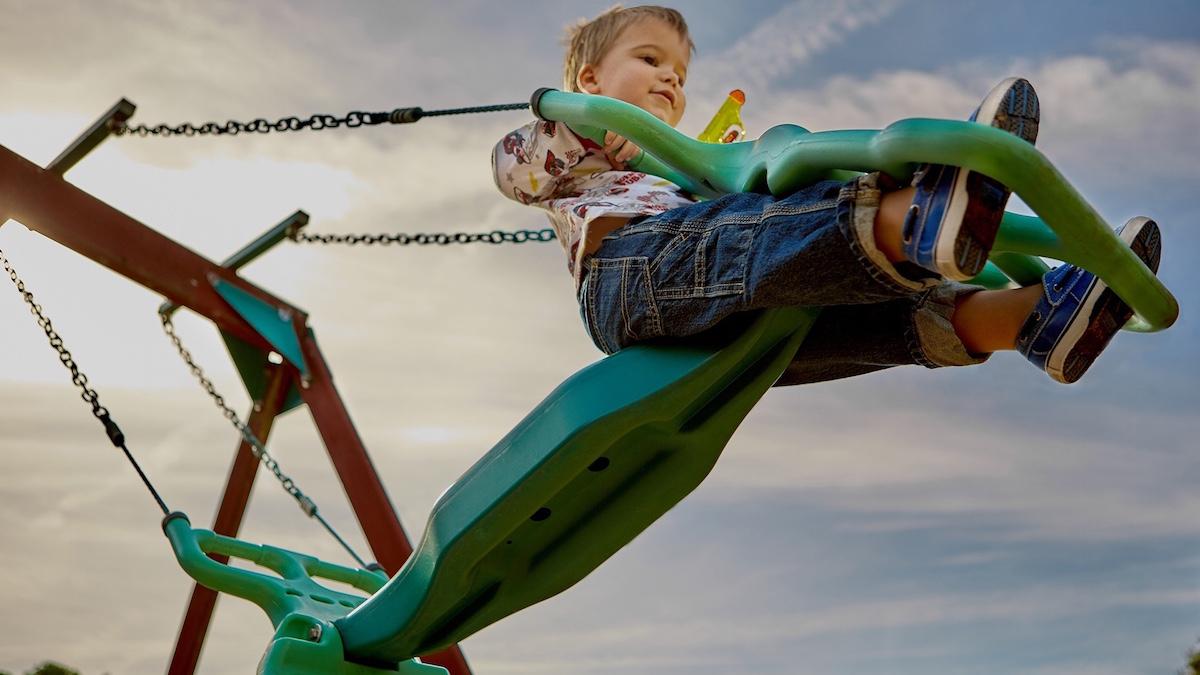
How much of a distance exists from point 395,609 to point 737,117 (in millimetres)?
1337

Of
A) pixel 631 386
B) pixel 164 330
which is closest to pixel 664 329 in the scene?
A: pixel 631 386

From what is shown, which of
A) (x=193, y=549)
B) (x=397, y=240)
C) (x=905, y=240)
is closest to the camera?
(x=905, y=240)

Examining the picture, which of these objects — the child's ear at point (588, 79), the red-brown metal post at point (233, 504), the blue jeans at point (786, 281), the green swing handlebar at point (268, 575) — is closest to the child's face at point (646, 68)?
the child's ear at point (588, 79)

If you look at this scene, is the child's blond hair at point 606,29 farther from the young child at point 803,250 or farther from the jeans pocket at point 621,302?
the jeans pocket at point 621,302

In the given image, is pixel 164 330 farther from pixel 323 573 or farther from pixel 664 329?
pixel 664 329

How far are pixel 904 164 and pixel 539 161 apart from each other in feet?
2.71

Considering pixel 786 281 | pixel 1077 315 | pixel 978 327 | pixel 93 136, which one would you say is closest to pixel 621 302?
pixel 786 281

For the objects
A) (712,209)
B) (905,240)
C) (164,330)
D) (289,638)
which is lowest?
(289,638)

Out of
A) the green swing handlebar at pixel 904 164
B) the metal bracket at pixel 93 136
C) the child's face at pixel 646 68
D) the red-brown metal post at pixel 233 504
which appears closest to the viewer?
the green swing handlebar at pixel 904 164

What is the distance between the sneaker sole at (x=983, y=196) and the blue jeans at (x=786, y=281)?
5.5 inches

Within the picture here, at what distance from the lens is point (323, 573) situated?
3.50 m

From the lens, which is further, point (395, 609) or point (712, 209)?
point (395, 609)

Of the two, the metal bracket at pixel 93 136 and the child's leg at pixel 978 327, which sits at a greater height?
the metal bracket at pixel 93 136

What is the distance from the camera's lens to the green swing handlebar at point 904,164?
1.84m
